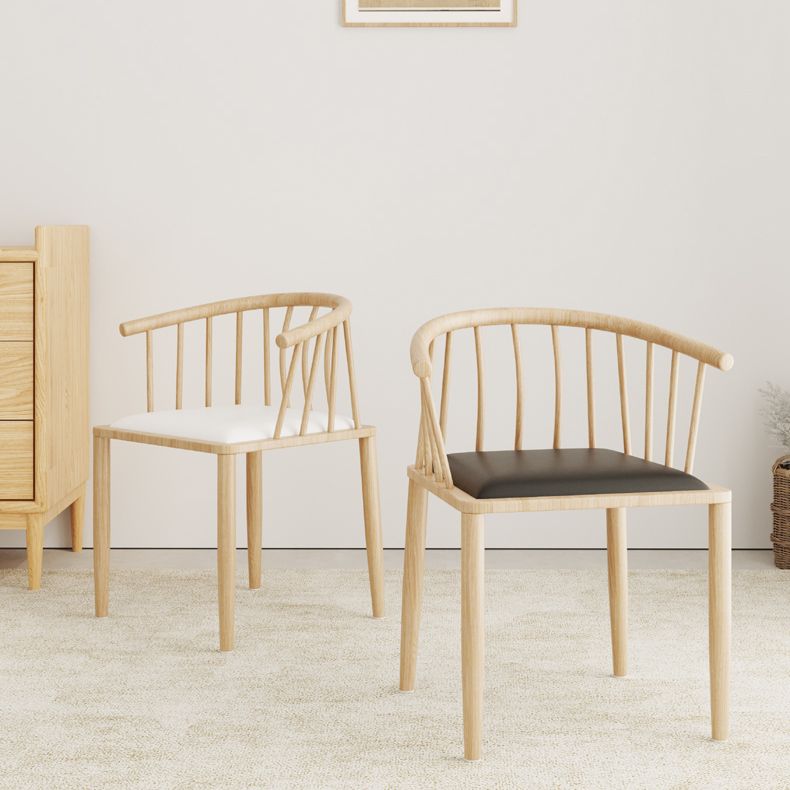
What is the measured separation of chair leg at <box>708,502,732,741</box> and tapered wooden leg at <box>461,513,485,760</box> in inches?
15.9

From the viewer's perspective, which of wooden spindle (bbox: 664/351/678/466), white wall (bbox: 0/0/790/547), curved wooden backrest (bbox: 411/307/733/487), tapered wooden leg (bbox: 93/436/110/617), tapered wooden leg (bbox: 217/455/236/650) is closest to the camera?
A: curved wooden backrest (bbox: 411/307/733/487)

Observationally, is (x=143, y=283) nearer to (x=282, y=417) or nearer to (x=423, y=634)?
(x=282, y=417)

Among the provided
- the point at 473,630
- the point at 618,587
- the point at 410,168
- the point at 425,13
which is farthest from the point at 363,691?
the point at 425,13

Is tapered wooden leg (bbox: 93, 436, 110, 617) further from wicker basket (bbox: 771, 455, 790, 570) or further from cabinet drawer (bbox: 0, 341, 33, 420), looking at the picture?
wicker basket (bbox: 771, 455, 790, 570)

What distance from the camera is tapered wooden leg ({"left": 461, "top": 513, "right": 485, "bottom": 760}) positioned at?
177cm

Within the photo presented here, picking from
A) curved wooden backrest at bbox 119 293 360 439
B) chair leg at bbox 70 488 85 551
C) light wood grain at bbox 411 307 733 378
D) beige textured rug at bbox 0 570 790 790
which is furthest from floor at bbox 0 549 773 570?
light wood grain at bbox 411 307 733 378

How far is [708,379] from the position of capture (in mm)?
3309

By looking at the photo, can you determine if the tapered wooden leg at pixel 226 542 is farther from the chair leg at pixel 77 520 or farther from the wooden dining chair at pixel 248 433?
the chair leg at pixel 77 520

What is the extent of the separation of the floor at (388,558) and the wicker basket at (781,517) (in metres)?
0.05

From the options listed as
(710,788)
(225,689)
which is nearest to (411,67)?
(225,689)

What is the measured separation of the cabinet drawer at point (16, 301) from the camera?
9.20 feet

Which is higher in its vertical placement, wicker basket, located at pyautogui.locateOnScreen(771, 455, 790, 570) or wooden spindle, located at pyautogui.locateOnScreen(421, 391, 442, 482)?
wooden spindle, located at pyautogui.locateOnScreen(421, 391, 442, 482)

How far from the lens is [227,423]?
2393 mm

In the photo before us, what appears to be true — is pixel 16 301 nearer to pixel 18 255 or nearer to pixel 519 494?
pixel 18 255
